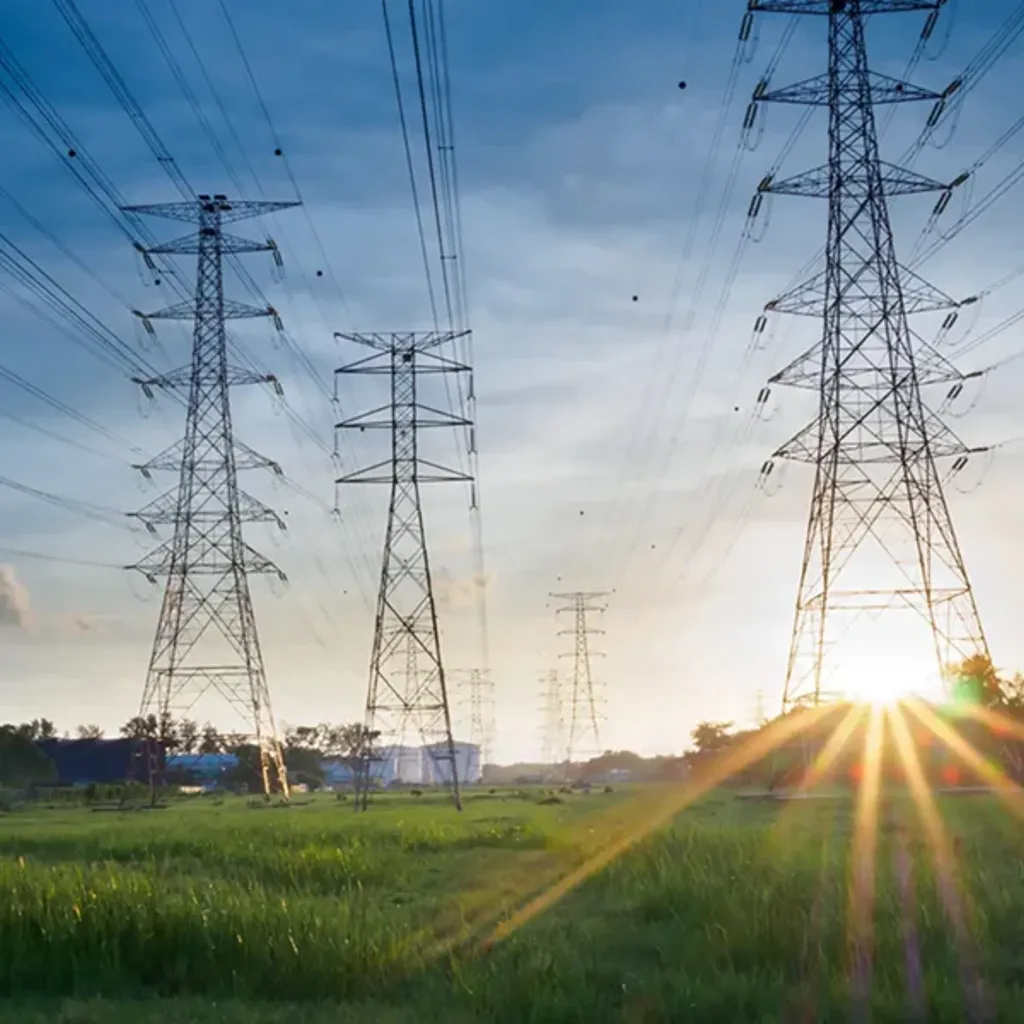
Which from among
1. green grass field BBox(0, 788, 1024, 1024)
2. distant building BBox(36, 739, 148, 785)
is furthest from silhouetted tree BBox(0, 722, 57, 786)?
green grass field BBox(0, 788, 1024, 1024)

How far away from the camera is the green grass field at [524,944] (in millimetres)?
12820

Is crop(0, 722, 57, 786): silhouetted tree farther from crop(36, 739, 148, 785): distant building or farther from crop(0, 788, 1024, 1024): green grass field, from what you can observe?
crop(0, 788, 1024, 1024): green grass field

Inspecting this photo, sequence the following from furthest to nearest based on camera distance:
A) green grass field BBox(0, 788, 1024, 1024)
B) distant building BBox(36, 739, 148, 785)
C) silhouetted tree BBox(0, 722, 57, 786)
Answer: distant building BBox(36, 739, 148, 785) → silhouetted tree BBox(0, 722, 57, 786) → green grass field BBox(0, 788, 1024, 1024)

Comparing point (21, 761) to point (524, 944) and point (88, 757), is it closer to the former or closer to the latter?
point (88, 757)

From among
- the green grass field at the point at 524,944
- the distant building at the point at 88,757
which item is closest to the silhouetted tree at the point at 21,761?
the distant building at the point at 88,757

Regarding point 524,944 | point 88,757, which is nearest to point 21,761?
point 88,757

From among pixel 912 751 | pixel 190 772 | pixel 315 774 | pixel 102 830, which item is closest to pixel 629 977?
pixel 102 830

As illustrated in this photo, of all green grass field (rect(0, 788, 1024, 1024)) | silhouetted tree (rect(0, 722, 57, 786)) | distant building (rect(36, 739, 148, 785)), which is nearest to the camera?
green grass field (rect(0, 788, 1024, 1024))

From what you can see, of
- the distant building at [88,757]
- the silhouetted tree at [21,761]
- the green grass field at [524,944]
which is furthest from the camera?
the distant building at [88,757]

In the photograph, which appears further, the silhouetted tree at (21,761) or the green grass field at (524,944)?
the silhouetted tree at (21,761)

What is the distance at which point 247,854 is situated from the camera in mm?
27125

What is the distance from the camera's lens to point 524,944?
50.8ft

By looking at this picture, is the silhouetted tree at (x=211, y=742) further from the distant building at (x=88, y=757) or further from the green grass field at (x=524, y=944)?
the green grass field at (x=524, y=944)

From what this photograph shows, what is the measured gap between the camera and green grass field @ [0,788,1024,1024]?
1282 cm
